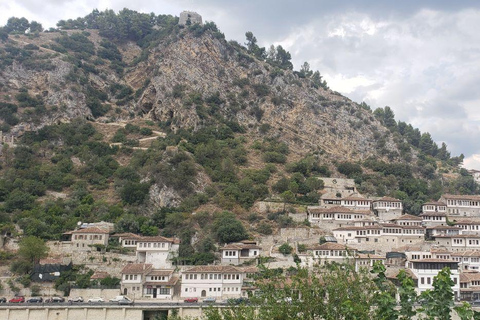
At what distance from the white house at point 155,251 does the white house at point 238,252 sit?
6166 millimetres

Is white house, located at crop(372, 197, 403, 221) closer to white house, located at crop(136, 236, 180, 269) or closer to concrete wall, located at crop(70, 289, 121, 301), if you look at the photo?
white house, located at crop(136, 236, 180, 269)

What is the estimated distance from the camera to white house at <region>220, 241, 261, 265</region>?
5288cm

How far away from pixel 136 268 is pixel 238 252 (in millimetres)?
11690

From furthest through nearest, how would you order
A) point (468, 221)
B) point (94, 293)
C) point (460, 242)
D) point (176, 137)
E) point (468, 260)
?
point (176, 137)
point (468, 221)
point (460, 242)
point (468, 260)
point (94, 293)

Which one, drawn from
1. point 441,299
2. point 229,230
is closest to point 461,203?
point 229,230

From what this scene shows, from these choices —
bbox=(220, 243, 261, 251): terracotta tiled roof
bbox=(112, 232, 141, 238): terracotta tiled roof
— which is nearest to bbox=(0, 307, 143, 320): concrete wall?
bbox=(112, 232, 141, 238): terracotta tiled roof

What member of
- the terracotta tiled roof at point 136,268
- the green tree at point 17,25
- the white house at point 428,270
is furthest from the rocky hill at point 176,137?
the white house at point 428,270

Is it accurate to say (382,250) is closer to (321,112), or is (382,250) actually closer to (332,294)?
(332,294)

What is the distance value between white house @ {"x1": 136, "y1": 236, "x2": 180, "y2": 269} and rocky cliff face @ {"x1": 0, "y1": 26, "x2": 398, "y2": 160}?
43.1 m

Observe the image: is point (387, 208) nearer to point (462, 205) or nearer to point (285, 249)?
point (462, 205)

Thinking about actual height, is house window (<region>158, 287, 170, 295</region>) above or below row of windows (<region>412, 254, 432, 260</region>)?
below

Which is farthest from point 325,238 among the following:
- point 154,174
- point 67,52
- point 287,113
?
point 67,52

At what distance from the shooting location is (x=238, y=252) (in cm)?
5331

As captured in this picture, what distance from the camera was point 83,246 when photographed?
173 feet
